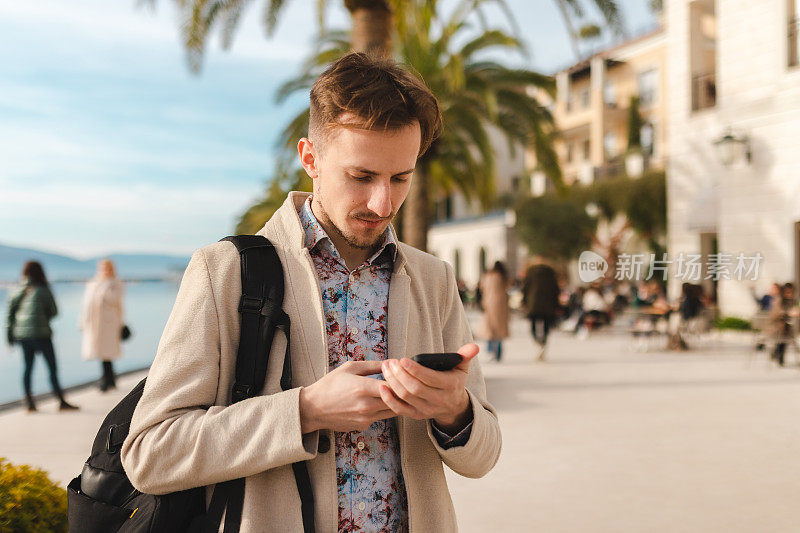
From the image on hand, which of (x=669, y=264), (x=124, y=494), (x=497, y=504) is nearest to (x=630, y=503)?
(x=497, y=504)

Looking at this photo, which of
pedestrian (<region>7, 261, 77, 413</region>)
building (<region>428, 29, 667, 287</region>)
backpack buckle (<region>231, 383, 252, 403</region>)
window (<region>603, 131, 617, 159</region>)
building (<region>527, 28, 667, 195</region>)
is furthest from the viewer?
window (<region>603, 131, 617, 159</region>)

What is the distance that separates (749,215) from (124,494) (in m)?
13.1

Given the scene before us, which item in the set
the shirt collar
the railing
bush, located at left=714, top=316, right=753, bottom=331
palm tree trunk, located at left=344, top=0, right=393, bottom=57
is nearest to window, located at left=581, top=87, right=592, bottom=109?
the railing

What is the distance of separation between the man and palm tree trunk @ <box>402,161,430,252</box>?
25.7 feet

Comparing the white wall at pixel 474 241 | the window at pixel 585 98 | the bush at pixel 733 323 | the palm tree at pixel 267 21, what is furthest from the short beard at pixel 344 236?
the window at pixel 585 98

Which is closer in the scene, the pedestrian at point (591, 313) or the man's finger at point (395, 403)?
the man's finger at point (395, 403)

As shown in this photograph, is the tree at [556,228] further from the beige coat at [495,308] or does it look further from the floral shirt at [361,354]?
the floral shirt at [361,354]

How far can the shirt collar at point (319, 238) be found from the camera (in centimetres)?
152

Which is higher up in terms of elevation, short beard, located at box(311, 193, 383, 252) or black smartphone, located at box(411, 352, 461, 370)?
short beard, located at box(311, 193, 383, 252)

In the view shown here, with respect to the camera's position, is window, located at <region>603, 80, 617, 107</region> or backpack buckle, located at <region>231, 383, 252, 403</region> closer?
backpack buckle, located at <region>231, 383, 252, 403</region>

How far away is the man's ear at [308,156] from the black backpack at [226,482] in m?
0.19

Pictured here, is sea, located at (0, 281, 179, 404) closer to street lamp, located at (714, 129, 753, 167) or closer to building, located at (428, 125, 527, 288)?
street lamp, located at (714, 129, 753, 167)

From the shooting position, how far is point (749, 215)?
1249cm

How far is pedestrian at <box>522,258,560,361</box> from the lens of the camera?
1222 cm
